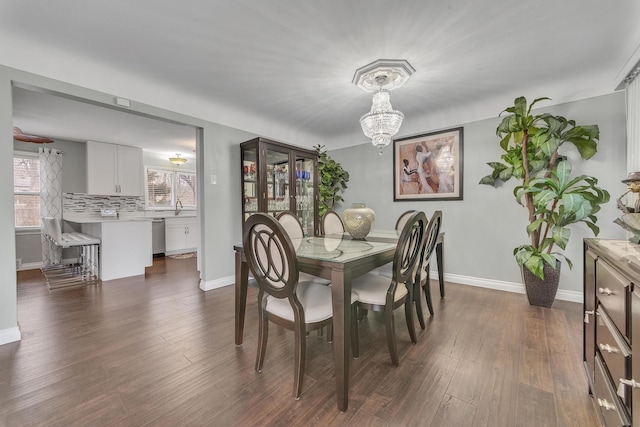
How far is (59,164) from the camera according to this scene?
14.8 feet

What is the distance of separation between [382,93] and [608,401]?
2421 millimetres

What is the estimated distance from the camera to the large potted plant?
232 cm

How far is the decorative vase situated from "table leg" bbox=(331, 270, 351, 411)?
0.87m

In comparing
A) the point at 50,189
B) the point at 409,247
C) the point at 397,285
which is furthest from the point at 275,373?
the point at 50,189

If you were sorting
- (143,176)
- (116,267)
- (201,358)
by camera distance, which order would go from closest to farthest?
(201,358), (116,267), (143,176)

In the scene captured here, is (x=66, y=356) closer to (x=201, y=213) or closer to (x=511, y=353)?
(x=201, y=213)

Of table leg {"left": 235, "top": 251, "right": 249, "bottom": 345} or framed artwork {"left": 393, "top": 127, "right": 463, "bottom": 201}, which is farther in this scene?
framed artwork {"left": 393, "top": 127, "right": 463, "bottom": 201}

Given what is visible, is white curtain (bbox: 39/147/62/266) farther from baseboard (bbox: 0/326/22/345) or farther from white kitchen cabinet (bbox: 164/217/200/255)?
baseboard (bbox: 0/326/22/345)

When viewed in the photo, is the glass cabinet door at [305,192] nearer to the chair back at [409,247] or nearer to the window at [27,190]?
the chair back at [409,247]

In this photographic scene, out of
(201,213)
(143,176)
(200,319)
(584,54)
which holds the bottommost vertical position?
(200,319)

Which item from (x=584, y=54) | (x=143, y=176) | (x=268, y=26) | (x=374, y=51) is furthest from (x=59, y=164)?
(x=584, y=54)

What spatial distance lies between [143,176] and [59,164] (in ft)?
4.09

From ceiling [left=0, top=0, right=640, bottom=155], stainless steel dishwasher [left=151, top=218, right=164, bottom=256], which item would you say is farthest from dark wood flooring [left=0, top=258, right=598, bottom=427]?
stainless steel dishwasher [left=151, top=218, right=164, bottom=256]

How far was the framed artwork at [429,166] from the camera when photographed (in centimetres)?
346
